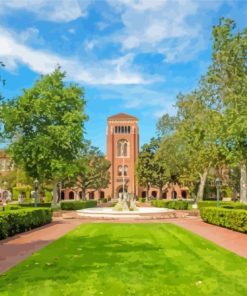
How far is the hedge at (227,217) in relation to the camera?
59.0 feet

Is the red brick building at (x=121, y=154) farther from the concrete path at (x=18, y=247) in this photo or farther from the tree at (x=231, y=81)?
the concrete path at (x=18, y=247)

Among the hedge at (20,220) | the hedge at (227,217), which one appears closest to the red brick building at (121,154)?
the hedge at (227,217)

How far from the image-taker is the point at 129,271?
8.84 m

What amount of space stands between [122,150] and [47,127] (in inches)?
2106

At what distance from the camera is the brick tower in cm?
8888

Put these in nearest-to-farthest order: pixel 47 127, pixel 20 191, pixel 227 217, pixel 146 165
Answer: pixel 227 217 < pixel 47 127 < pixel 146 165 < pixel 20 191

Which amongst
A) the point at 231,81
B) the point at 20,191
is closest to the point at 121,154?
the point at 20,191

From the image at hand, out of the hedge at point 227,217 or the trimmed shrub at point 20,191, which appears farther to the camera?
the trimmed shrub at point 20,191

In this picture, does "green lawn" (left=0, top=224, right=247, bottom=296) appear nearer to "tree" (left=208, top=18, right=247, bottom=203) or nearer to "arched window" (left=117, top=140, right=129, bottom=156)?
"tree" (left=208, top=18, right=247, bottom=203)

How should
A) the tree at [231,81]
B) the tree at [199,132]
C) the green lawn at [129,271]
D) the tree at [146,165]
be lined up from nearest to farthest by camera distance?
1. the green lawn at [129,271]
2. the tree at [231,81]
3. the tree at [199,132]
4. the tree at [146,165]

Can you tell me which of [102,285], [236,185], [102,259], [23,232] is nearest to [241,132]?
[23,232]

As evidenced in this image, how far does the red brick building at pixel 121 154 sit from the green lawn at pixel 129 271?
75006 millimetres

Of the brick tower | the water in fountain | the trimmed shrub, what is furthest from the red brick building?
the water in fountain

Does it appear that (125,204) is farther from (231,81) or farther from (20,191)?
(20,191)
